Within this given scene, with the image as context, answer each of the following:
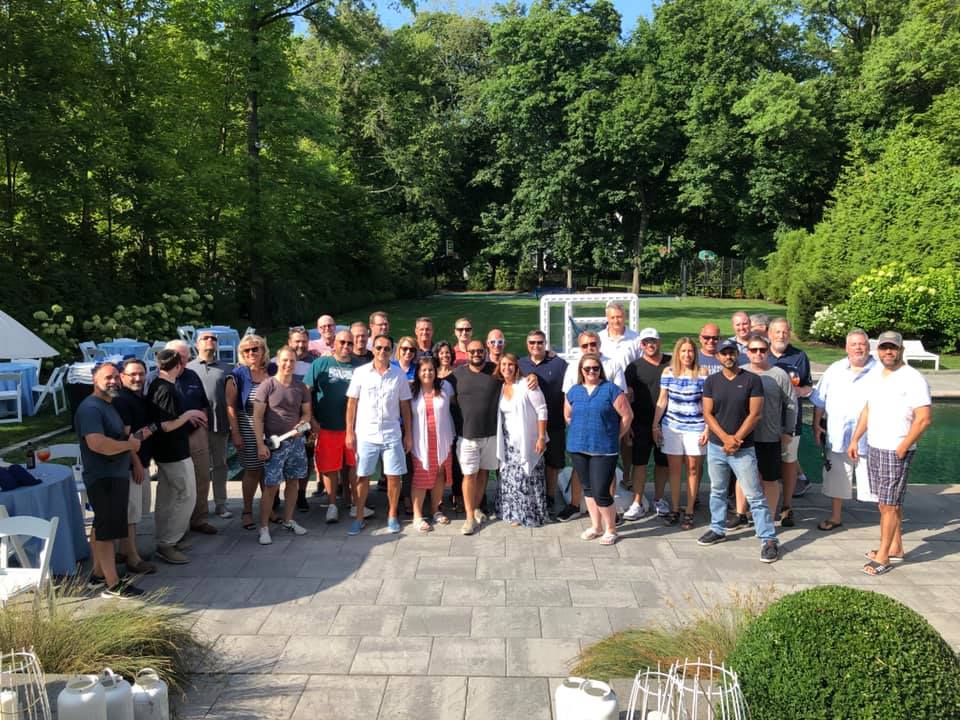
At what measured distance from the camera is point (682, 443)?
611cm

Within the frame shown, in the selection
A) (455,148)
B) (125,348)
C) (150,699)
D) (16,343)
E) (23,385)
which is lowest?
(150,699)

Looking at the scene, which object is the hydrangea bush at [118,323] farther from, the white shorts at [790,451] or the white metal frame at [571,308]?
the white shorts at [790,451]

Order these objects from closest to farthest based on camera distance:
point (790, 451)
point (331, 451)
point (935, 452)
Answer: point (790, 451) → point (331, 451) → point (935, 452)

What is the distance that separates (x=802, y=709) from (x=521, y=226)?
38.7 m

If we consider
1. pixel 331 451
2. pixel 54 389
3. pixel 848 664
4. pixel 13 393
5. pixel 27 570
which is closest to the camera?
pixel 848 664

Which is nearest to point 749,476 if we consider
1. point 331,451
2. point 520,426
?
point 520,426

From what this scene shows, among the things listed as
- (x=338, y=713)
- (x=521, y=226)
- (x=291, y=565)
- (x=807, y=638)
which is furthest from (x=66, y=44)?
(x=521, y=226)

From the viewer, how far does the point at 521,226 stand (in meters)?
40.3

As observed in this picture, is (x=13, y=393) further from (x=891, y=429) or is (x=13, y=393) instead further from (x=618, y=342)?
(x=891, y=429)

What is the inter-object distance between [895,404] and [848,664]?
314cm

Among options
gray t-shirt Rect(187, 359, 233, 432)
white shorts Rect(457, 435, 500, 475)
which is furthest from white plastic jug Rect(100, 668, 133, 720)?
white shorts Rect(457, 435, 500, 475)

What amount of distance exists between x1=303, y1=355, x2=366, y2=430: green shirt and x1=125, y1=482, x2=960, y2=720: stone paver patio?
3.07ft

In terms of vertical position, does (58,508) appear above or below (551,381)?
below

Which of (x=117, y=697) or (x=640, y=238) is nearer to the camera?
(x=117, y=697)
